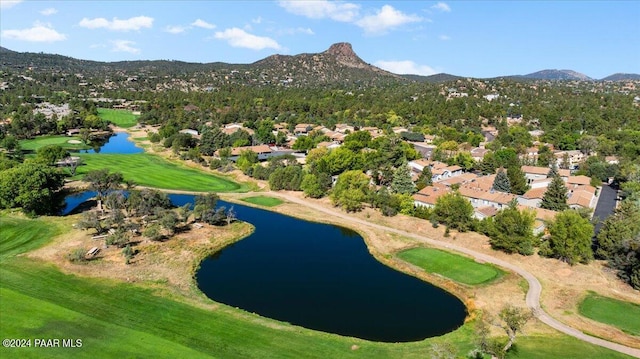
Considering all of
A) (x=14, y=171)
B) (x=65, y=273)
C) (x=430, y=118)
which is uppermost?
(x=430, y=118)

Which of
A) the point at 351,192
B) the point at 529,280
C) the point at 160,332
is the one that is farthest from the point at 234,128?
the point at 160,332

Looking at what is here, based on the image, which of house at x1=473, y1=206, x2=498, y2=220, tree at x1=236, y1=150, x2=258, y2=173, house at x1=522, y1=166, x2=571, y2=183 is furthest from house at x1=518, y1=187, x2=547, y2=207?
tree at x1=236, y1=150, x2=258, y2=173

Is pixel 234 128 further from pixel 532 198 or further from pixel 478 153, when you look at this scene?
pixel 532 198

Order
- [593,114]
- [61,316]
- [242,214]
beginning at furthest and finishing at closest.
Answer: [593,114] → [242,214] → [61,316]

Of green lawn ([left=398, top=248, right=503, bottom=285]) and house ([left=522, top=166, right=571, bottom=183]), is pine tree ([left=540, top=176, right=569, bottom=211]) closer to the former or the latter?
house ([left=522, top=166, right=571, bottom=183])

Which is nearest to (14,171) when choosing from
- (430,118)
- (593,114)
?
(430,118)

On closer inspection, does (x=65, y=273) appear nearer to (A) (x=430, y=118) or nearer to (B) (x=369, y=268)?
(B) (x=369, y=268)

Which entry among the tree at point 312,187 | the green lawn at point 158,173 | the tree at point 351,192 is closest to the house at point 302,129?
the green lawn at point 158,173
